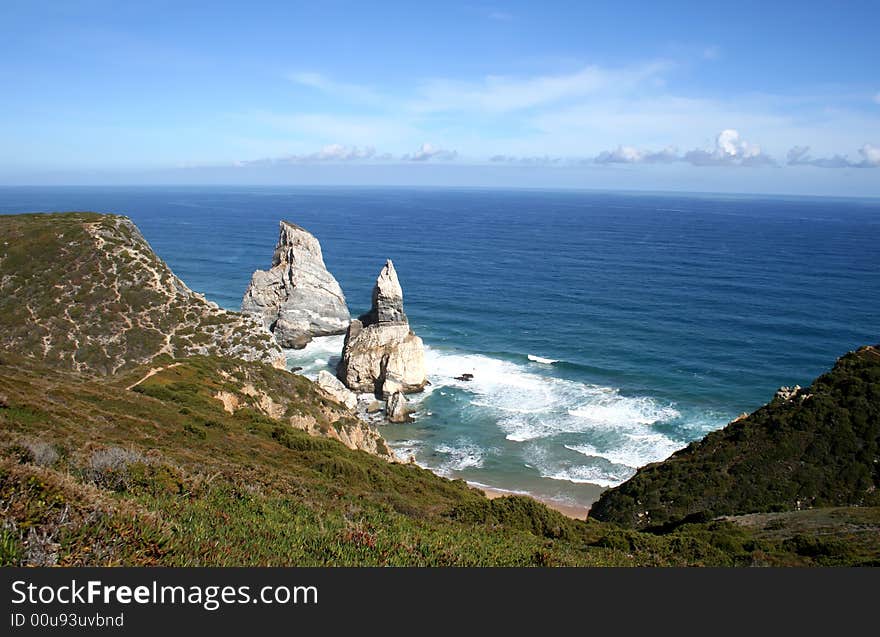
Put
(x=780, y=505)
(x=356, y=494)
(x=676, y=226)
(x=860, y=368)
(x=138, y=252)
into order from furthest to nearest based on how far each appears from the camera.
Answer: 1. (x=676, y=226)
2. (x=138, y=252)
3. (x=860, y=368)
4. (x=780, y=505)
5. (x=356, y=494)

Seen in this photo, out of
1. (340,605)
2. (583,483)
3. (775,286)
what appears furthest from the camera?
(775,286)

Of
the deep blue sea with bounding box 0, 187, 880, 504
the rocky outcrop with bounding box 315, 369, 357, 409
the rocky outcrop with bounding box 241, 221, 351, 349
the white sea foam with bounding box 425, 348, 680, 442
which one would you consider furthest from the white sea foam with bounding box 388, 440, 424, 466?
the rocky outcrop with bounding box 241, 221, 351, 349

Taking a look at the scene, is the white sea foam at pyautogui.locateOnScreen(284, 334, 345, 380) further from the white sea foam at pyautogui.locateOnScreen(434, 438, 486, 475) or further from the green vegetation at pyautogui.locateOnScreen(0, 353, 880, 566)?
the green vegetation at pyautogui.locateOnScreen(0, 353, 880, 566)

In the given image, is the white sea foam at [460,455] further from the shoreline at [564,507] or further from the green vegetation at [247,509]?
the green vegetation at [247,509]

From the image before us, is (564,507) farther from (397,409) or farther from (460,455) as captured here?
(397,409)

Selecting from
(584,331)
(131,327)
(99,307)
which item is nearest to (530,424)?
(584,331)

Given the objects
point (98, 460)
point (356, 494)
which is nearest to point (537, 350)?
point (356, 494)

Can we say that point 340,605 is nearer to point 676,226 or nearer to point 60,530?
point 60,530
